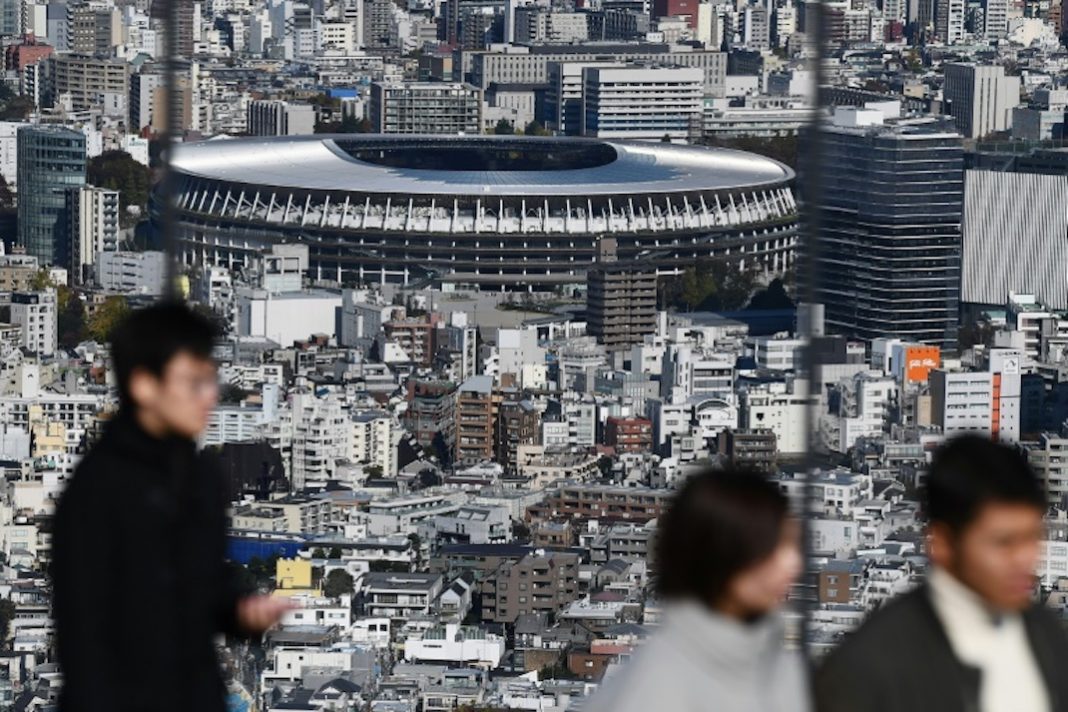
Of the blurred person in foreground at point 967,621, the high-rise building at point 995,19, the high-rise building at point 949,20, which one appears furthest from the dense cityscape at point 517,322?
the high-rise building at point 949,20

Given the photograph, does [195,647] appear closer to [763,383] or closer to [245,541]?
[245,541]

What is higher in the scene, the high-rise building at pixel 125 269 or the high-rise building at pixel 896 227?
the high-rise building at pixel 896 227

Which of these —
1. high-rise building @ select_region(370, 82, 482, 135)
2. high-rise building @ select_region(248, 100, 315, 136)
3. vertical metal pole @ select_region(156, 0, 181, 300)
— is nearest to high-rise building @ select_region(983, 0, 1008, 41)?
high-rise building @ select_region(370, 82, 482, 135)

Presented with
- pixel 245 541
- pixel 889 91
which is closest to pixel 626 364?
pixel 245 541

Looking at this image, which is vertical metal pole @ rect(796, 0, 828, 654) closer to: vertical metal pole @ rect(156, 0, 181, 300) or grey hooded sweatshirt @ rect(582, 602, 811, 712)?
vertical metal pole @ rect(156, 0, 181, 300)

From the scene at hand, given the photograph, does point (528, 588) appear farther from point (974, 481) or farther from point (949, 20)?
point (949, 20)

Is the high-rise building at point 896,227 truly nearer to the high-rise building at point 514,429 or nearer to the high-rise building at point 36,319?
the high-rise building at point 514,429
